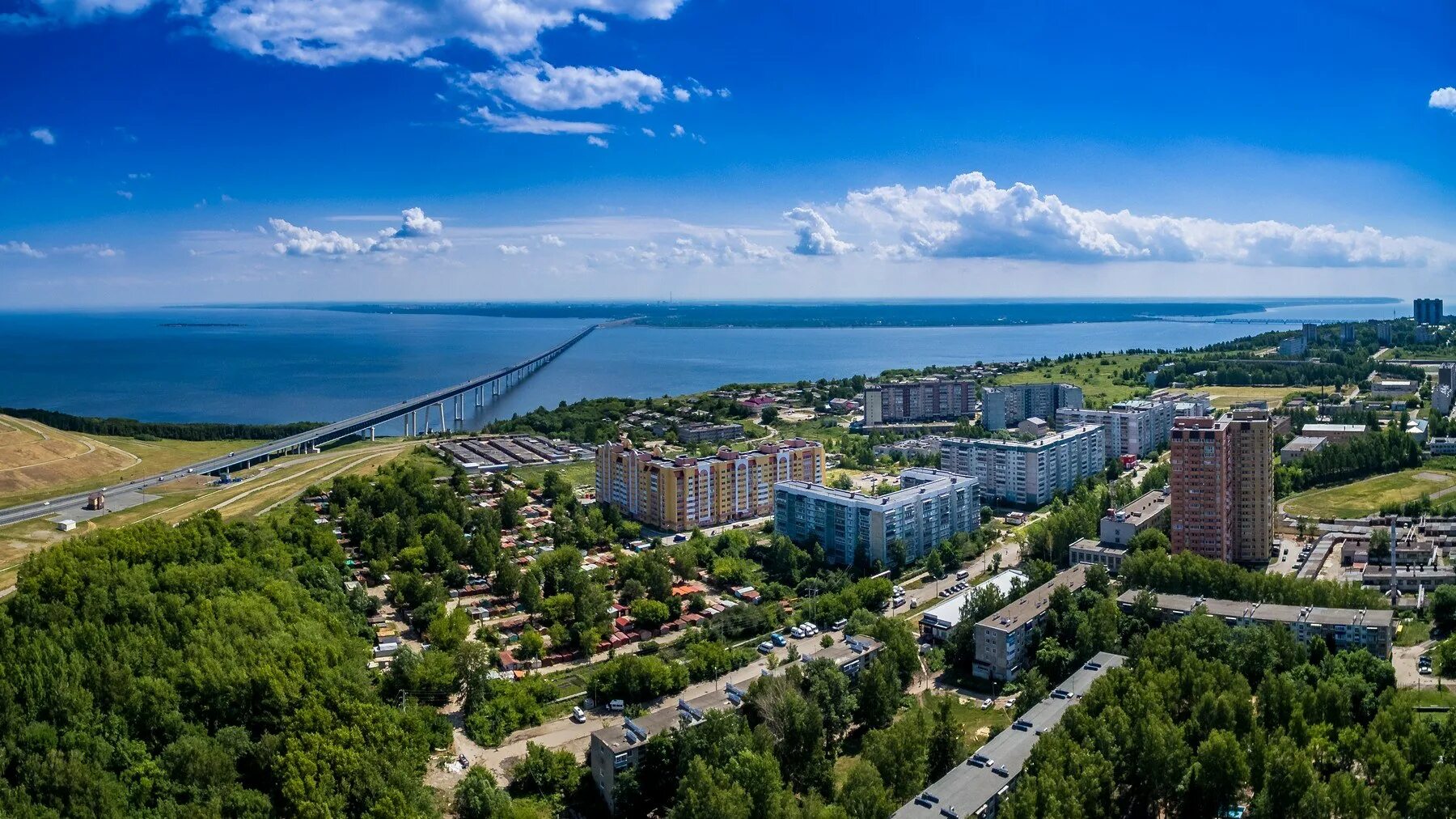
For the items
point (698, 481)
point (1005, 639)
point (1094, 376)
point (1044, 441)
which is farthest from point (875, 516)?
point (1094, 376)

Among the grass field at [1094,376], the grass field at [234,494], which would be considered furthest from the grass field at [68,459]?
the grass field at [1094,376]

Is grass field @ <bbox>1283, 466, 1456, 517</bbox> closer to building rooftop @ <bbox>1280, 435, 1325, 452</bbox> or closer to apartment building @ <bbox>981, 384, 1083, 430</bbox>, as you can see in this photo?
building rooftop @ <bbox>1280, 435, 1325, 452</bbox>

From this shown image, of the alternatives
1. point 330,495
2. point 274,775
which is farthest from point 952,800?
point 330,495

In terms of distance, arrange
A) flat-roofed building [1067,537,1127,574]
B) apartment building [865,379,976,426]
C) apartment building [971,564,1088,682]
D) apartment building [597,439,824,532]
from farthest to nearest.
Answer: apartment building [865,379,976,426]
apartment building [597,439,824,532]
flat-roofed building [1067,537,1127,574]
apartment building [971,564,1088,682]

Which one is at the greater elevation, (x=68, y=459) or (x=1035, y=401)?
(x=1035, y=401)

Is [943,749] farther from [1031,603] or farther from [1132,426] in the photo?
[1132,426]

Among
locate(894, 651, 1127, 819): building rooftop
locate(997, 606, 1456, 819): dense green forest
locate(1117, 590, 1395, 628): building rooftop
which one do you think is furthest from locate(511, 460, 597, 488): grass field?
locate(997, 606, 1456, 819): dense green forest
